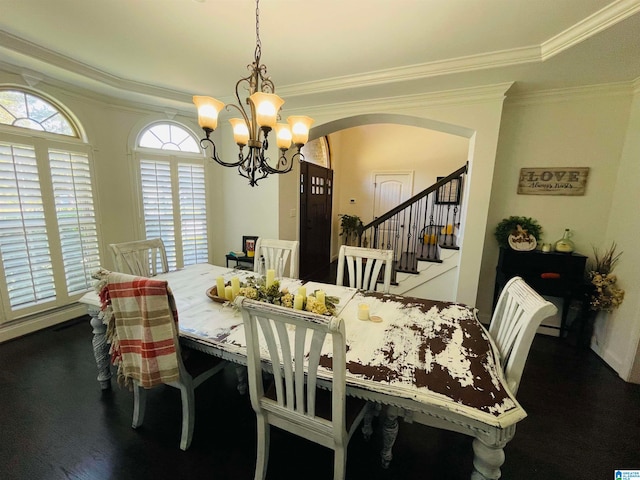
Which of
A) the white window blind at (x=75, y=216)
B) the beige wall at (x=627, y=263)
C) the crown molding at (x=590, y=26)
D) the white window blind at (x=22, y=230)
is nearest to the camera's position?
the crown molding at (x=590, y=26)

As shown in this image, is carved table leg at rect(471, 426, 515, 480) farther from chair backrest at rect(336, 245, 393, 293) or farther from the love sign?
the love sign

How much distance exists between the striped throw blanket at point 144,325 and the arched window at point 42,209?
7.06 ft

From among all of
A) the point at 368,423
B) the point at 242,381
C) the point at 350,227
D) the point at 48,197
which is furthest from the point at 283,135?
the point at 350,227

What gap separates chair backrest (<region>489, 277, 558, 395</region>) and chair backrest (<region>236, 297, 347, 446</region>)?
30.4 inches

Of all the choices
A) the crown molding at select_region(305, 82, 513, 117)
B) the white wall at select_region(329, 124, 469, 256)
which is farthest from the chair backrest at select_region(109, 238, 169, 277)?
the white wall at select_region(329, 124, 469, 256)

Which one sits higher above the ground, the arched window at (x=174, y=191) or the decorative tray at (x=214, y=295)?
the arched window at (x=174, y=191)

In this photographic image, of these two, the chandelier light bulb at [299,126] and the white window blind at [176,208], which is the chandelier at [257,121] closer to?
the chandelier light bulb at [299,126]

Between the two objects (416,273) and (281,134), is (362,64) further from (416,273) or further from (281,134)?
(416,273)

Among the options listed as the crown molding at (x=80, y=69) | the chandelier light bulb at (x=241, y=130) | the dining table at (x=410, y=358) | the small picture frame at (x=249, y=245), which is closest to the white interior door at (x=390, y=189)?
the small picture frame at (x=249, y=245)

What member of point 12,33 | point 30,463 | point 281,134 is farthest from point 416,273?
point 12,33

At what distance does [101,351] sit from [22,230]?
173 centimetres

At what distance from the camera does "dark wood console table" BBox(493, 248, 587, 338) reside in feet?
8.69

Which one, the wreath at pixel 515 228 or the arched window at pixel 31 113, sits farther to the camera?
the wreath at pixel 515 228

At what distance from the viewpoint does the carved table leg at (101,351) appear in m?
1.90
